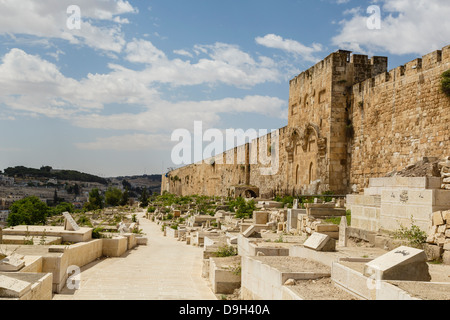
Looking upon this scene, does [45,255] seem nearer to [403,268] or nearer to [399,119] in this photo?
[403,268]

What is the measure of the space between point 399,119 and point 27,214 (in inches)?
632

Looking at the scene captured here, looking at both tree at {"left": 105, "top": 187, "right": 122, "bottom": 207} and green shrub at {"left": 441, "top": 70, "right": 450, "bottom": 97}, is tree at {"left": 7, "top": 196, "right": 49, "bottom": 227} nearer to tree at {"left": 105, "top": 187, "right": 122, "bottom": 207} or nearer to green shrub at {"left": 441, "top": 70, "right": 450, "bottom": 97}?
green shrub at {"left": 441, "top": 70, "right": 450, "bottom": 97}

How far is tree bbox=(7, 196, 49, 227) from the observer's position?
1962 centimetres

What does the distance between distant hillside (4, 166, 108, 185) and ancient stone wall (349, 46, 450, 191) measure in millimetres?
156942

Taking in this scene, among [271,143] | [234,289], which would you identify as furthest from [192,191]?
[234,289]

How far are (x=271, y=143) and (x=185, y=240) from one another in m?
12.4

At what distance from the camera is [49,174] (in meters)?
169

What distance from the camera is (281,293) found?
4.78m

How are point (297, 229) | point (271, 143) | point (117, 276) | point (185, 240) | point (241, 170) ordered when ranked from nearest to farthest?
point (117, 276), point (297, 229), point (185, 240), point (271, 143), point (241, 170)

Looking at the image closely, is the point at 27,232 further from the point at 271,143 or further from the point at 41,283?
the point at 271,143

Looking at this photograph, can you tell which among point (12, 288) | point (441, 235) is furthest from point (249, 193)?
point (12, 288)

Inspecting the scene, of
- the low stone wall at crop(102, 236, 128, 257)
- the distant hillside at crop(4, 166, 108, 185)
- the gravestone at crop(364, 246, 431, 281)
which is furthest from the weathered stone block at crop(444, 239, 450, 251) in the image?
the distant hillside at crop(4, 166, 108, 185)

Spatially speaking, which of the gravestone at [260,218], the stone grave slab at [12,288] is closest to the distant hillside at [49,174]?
the gravestone at [260,218]

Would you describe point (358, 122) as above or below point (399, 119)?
above
